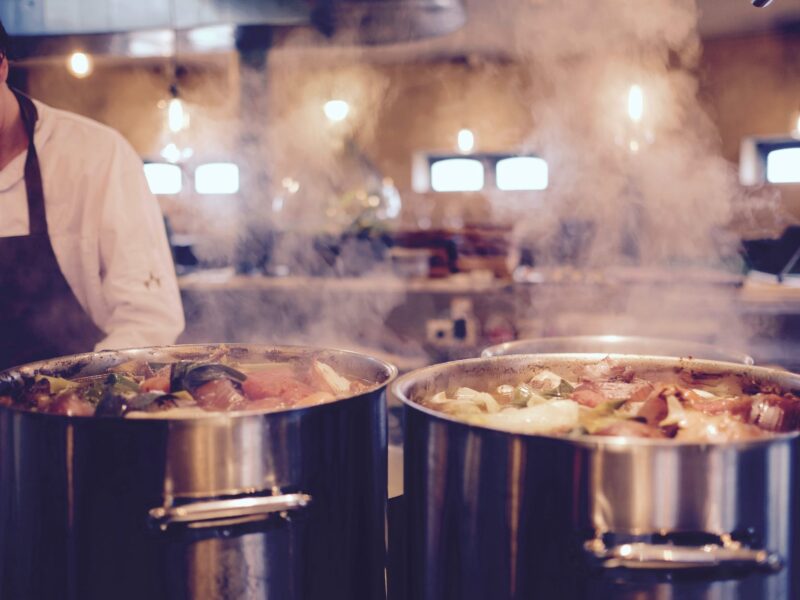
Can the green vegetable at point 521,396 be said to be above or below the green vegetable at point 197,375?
below

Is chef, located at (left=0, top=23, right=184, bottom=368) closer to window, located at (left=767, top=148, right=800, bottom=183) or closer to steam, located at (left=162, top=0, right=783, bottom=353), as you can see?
steam, located at (left=162, top=0, right=783, bottom=353)

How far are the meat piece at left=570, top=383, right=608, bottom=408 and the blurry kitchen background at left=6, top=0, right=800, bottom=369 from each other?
1947 millimetres

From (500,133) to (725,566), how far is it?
8.99 m

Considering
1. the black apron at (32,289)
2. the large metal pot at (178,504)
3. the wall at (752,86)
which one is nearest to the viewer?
the large metal pot at (178,504)

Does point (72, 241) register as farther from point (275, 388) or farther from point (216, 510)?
point (216, 510)

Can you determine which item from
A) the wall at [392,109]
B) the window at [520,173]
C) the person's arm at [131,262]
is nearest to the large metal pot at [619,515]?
the person's arm at [131,262]

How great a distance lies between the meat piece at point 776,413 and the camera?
1.08m

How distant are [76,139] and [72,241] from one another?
0.32 metres

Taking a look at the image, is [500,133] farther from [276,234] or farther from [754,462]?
[754,462]

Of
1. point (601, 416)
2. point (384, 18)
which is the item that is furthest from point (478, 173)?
point (601, 416)

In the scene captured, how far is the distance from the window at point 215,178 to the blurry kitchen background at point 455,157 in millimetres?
38

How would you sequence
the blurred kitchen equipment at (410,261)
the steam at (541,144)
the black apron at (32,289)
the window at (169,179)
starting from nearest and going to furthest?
1. the black apron at (32,289)
2. the blurred kitchen equipment at (410,261)
3. the steam at (541,144)
4. the window at (169,179)

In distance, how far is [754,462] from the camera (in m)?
0.86

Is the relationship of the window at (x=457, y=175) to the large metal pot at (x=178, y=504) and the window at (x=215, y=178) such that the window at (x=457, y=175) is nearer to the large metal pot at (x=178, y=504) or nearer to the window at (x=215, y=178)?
the window at (x=215, y=178)
